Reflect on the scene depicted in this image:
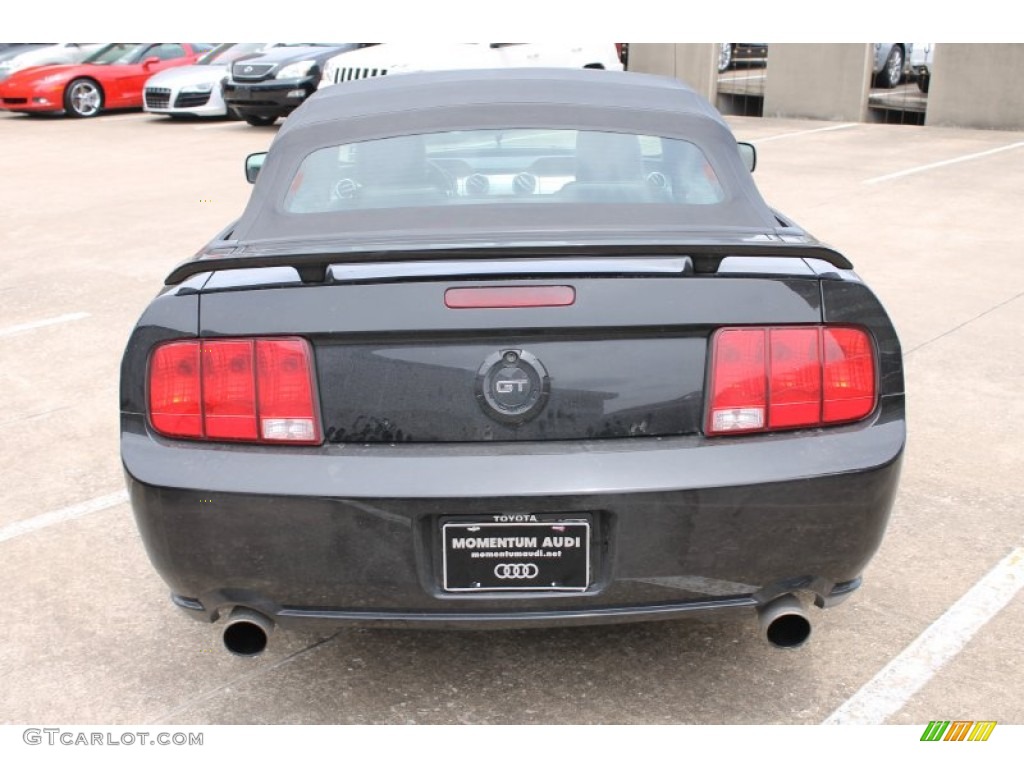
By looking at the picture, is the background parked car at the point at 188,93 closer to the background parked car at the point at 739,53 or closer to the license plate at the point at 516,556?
the background parked car at the point at 739,53

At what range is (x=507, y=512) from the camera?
→ 2.58m

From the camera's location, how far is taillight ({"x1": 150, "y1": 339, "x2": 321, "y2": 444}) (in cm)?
266

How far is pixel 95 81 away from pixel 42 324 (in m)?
15.1

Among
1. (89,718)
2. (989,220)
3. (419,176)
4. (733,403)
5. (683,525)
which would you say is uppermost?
(419,176)

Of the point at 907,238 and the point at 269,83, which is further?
the point at 269,83

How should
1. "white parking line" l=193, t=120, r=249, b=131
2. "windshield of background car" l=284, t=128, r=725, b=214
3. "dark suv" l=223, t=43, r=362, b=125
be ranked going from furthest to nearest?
"white parking line" l=193, t=120, r=249, b=131
"dark suv" l=223, t=43, r=362, b=125
"windshield of background car" l=284, t=128, r=725, b=214

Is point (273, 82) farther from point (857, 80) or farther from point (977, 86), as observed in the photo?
point (977, 86)

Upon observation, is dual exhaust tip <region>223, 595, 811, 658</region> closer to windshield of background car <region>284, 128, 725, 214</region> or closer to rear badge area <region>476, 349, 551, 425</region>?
rear badge area <region>476, 349, 551, 425</region>

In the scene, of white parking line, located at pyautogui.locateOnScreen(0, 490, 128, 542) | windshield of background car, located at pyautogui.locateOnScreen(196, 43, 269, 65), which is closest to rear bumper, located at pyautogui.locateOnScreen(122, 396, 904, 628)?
white parking line, located at pyautogui.locateOnScreen(0, 490, 128, 542)

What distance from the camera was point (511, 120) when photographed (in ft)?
12.5
